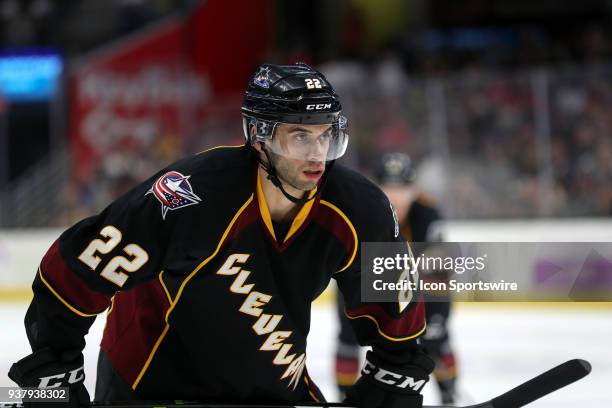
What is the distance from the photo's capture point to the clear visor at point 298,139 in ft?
6.47

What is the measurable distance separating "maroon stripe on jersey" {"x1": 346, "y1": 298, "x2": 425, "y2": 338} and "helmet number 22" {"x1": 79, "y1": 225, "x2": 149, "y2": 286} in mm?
535

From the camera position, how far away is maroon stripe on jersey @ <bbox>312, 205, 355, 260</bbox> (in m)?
2.03

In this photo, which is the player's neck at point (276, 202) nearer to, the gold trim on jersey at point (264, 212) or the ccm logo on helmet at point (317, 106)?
the gold trim on jersey at point (264, 212)

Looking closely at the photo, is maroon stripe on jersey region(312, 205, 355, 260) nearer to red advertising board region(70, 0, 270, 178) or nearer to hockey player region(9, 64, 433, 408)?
hockey player region(9, 64, 433, 408)

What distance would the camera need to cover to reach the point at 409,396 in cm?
206

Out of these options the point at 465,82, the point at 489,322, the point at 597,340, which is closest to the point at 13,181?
the point at 465,82

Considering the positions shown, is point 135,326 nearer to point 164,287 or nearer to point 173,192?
point 164,287

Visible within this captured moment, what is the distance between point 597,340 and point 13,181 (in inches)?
268

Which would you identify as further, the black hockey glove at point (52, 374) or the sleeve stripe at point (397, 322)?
the sleeve stripe at point (397, 322)

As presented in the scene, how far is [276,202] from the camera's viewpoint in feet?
6.69

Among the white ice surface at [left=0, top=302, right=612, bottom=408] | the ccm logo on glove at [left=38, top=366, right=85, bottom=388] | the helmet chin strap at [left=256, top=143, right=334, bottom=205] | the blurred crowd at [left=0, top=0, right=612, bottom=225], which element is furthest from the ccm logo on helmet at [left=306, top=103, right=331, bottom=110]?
the blurred crowd at [left=0, top=0, right=612, bottom=225]

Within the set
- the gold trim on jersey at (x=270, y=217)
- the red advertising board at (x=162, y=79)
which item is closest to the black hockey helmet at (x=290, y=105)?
the gold trim on jersey at (x=270, y=217)

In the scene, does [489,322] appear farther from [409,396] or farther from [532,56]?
[532,56]

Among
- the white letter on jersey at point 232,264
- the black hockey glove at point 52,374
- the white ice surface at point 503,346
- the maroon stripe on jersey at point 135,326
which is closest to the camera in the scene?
the black hockey glove at point 52,374
